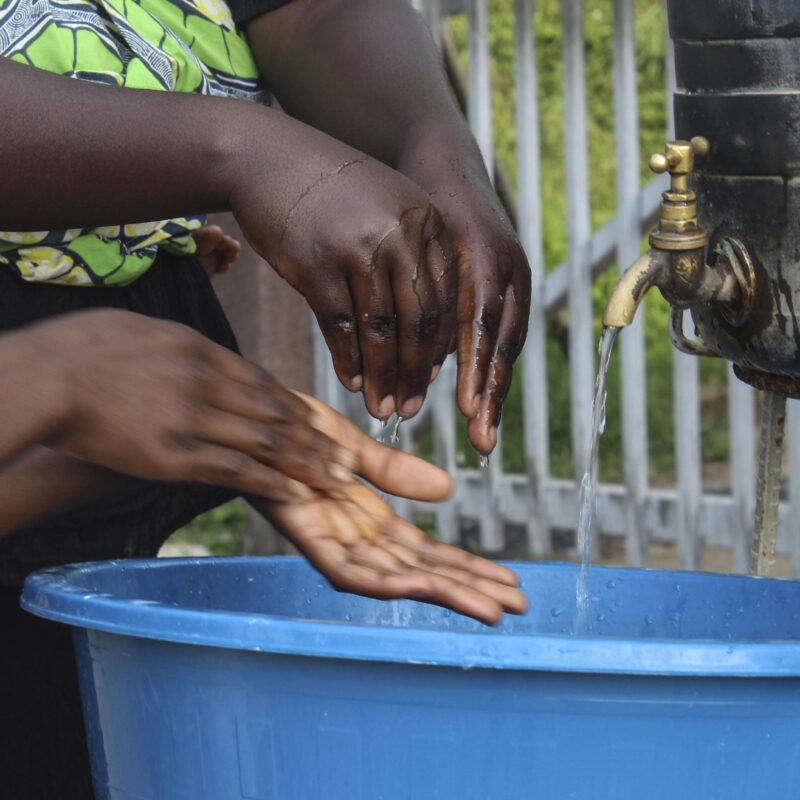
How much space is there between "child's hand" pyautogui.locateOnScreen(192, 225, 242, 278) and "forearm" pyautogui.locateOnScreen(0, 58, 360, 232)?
17.1 inches

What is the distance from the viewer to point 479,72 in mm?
3883

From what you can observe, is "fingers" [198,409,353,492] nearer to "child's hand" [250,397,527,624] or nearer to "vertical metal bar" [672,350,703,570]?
"child's hand" [250,397,527,624]

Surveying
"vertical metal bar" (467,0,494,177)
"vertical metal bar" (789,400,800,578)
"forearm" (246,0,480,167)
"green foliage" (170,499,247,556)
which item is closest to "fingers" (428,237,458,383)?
"forearm" (246,0,480,167)

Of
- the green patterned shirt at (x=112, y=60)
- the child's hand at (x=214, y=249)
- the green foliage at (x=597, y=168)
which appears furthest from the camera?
the green foliage at (x=597, y=168)

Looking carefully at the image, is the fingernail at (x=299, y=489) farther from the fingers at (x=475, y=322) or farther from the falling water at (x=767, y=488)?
the falling water at (x=767, y=488)

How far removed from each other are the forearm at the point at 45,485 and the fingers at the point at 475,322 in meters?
0.34

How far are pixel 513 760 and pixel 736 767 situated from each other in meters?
0.17

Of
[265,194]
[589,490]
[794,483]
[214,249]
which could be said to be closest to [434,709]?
[265,194]

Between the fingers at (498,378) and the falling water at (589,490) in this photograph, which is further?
the falling water at (589,490)

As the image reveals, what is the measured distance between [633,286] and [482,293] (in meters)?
0.32

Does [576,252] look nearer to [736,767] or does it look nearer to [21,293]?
[21,293]

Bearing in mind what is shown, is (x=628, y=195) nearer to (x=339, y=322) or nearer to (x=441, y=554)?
(x=339, y=322)

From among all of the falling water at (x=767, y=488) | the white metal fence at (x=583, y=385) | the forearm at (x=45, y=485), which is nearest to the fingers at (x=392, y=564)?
the forearm at (x=45, y=485)

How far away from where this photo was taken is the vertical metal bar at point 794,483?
340 cm
